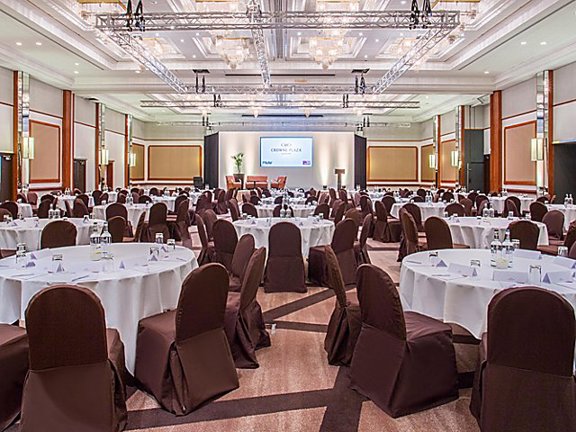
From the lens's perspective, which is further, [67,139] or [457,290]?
[67,139]

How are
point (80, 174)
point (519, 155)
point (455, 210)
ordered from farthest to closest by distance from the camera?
point (80, 174) → point (519, 155) → point (455, 210)

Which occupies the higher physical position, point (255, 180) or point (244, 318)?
point (255, 180)

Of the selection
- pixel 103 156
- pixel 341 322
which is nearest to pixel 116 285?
pixel 341 322

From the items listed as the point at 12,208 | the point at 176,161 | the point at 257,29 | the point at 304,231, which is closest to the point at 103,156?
the point at 176,161

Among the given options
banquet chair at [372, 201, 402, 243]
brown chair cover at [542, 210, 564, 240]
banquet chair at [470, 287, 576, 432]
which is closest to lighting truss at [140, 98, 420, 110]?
banquet chair at [372, 201, 402, 243]

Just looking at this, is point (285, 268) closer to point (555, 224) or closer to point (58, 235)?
point (58, 235)

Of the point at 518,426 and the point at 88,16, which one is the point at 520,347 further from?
the point at 88,16

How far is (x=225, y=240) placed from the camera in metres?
6.41

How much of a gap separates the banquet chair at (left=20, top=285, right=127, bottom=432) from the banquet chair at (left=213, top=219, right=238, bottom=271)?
344 centimetres

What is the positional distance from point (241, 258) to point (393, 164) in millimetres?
23782

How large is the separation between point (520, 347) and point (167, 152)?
2667 cm

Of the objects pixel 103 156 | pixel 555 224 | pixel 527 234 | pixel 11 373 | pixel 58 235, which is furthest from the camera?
pixel 103 156

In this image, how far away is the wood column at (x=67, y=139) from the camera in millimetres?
17391

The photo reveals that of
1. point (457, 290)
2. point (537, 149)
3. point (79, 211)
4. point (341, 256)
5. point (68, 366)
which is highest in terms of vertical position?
point (537, 149)
